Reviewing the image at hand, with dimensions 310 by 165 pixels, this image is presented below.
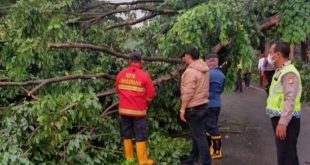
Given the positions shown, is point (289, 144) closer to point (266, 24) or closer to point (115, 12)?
point (266, 24)

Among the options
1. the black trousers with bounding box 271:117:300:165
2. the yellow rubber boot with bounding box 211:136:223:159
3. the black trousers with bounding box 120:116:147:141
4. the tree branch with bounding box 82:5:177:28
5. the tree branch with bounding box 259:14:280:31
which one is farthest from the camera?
the tree branch with bounding box 82:5:177:28

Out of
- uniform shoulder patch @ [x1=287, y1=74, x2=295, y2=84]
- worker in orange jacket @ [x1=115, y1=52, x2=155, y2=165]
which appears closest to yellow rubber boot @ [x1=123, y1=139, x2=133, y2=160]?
worker in orange jacket @ [x1=115, y1=52, x2=155, y2=165]

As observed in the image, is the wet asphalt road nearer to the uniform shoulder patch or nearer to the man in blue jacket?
the man in blue jacket

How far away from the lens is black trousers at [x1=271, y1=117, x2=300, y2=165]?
5.22m

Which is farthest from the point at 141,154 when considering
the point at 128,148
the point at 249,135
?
the point at 249,135

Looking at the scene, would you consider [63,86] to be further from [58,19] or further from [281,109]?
[281,109]

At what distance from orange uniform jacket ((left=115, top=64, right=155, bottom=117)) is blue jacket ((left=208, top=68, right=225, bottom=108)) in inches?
42.1

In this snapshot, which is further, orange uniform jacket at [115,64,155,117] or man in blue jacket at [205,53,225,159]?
man in blue jacket at [205,53,225,159]

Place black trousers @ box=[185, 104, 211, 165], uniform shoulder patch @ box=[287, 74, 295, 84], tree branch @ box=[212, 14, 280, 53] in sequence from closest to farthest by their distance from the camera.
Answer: uniform shoulder patch @ box=[287, 74, 295, 84] → black trousers @ box=[185, 104, 211, 165] → tree branch @ box=[212, 14, 280, 53]

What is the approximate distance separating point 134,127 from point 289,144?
219 centimetres

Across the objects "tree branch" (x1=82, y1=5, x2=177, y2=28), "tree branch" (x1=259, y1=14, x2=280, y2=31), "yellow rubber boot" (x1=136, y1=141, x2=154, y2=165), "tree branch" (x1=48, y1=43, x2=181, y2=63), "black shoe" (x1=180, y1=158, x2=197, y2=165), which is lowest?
"black shoe" (x1=180, y1=158, x2=197, y2=165)

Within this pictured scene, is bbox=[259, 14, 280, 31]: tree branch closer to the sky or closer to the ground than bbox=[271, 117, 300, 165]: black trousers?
closer to the sky

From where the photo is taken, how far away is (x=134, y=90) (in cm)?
645

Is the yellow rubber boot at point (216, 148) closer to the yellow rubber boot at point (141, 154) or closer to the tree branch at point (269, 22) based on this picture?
the yellow rubber boot at point (141, 154)
